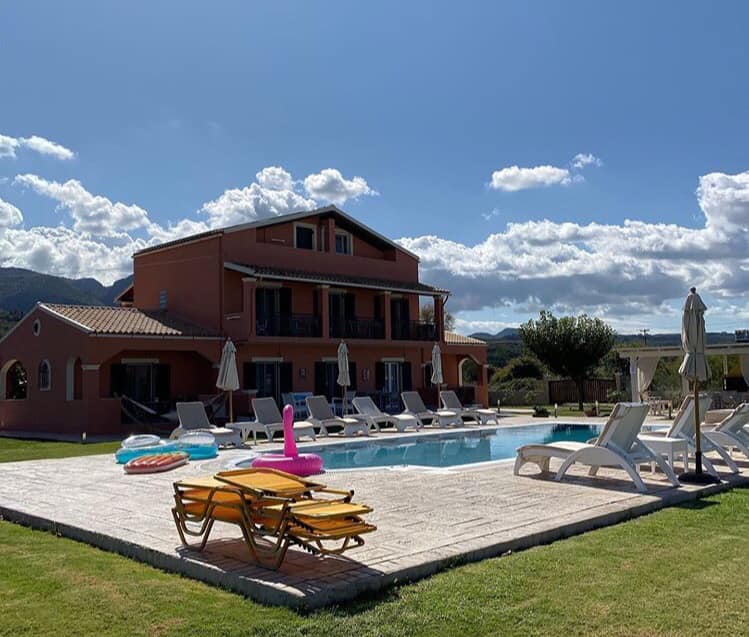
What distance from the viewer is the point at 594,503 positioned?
26.0 ft

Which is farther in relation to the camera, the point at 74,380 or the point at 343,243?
the point at 343,243

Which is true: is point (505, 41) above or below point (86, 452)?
above

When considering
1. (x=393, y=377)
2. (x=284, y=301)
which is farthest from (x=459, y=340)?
(x=284, y=301)

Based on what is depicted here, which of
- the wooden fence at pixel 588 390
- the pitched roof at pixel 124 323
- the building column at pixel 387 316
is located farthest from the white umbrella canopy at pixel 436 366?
the wooden fence at pixel 588 390

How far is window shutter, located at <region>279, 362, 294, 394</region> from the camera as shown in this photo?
26969 mm

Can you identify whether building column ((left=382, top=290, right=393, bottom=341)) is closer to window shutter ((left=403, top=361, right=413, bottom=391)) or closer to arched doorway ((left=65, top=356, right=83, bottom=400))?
window shutter ((left=403, top=361, right=413, bottom=391))

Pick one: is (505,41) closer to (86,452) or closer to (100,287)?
(86,452)

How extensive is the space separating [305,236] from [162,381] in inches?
316

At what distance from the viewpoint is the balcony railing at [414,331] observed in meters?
31.2

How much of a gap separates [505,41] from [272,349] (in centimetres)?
1398

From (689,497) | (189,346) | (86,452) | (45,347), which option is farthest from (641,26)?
(45,347)

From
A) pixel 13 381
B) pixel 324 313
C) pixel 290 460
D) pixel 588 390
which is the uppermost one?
pixel 324 313

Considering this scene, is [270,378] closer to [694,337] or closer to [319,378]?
[319,378]

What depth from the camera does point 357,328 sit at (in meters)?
29.0
